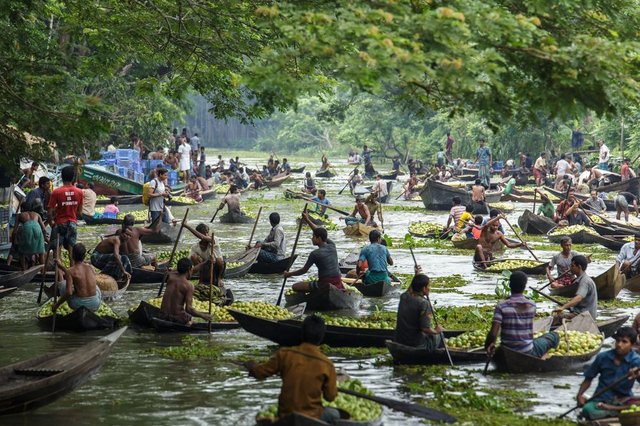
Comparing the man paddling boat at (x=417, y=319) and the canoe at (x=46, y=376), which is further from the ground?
the man paddling boat at (x=417, y=319)

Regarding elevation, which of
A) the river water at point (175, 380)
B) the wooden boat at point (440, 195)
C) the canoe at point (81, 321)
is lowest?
the river water at point (175, 380)

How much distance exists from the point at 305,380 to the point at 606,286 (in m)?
10.1

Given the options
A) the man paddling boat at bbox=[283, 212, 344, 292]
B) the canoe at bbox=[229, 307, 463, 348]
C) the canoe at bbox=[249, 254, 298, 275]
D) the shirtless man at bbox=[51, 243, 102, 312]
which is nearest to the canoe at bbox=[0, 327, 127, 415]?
the canoe at bbox=[229, 307, 463, 348]

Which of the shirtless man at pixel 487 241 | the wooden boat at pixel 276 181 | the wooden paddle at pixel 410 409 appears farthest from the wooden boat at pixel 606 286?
the wooden boat at pixel 276 181

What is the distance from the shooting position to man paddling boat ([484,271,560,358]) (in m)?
12.6

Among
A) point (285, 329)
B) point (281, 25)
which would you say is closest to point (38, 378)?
point (285, 329)

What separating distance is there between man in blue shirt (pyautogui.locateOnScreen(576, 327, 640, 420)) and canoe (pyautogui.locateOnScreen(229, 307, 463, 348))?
362 centimetres

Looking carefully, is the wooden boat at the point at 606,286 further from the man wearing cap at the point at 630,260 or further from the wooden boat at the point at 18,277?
the wooden boat at the point at 18,277

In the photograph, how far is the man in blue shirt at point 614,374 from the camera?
1048cm

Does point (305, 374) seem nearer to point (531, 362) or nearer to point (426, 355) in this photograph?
point (426, 355)

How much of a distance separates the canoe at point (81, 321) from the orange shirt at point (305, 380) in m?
6.65

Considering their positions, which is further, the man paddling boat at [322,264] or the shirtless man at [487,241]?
the shirtless man at [487,241]

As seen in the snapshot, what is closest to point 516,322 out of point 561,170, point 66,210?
point 66,210

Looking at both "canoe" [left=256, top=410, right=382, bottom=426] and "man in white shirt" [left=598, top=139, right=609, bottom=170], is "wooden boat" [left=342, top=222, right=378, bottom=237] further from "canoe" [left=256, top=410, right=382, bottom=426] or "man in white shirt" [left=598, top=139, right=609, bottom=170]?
"canoe" [left=256, top=410, right=382, bottom=426]
